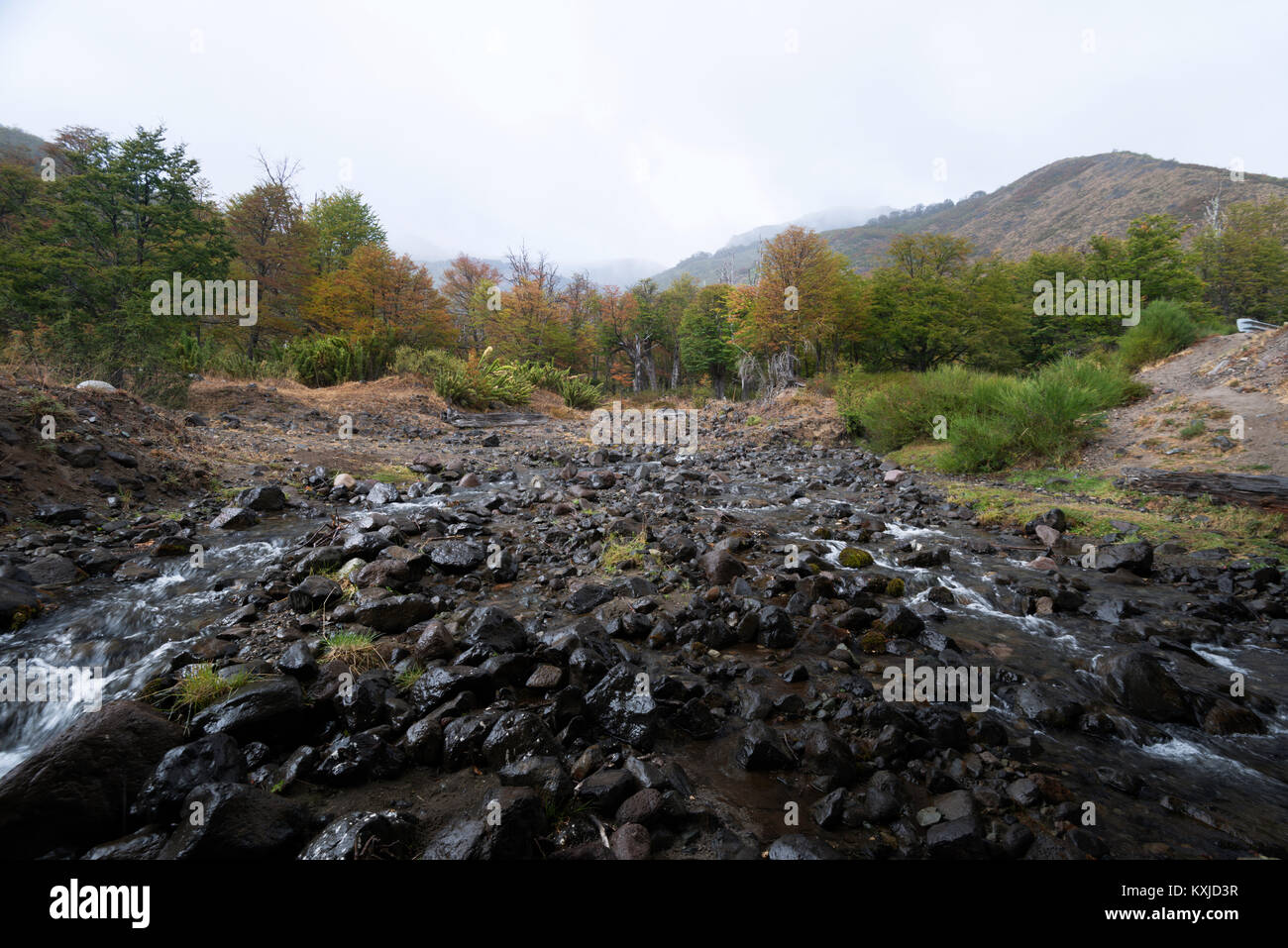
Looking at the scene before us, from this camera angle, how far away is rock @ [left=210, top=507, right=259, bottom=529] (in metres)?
5.53

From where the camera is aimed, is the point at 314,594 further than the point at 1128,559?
No

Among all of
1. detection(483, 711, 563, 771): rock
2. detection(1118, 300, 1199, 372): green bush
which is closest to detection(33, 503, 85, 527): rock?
detection(483, 711, 563, 771): rock

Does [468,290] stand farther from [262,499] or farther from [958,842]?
[958,842]

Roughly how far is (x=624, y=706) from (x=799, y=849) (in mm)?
1173

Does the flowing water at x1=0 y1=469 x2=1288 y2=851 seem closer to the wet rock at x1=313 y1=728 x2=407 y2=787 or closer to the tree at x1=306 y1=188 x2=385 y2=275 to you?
the wet rock at x1=313 y1=728 x2=407 y2=787

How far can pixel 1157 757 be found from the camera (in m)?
2.70

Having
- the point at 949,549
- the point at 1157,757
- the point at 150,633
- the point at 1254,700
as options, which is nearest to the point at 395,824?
the point at 150,633

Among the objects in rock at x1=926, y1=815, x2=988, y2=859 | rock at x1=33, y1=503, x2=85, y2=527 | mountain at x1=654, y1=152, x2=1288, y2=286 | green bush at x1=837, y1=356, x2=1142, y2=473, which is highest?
mountain at x1=654, y1=152, x2=1288, y2=286

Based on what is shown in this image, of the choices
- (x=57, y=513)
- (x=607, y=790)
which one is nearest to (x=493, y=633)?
(x=607, y=790)

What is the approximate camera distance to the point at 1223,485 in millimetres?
6391

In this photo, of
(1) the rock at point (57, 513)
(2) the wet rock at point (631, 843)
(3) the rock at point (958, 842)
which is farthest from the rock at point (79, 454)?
(3) the rock at point (958, 842)

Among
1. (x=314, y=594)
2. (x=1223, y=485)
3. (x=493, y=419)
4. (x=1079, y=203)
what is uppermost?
(x=1079, y=203)

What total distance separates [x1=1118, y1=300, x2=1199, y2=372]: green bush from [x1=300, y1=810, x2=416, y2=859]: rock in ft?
67.7

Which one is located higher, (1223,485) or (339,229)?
(339,229)
